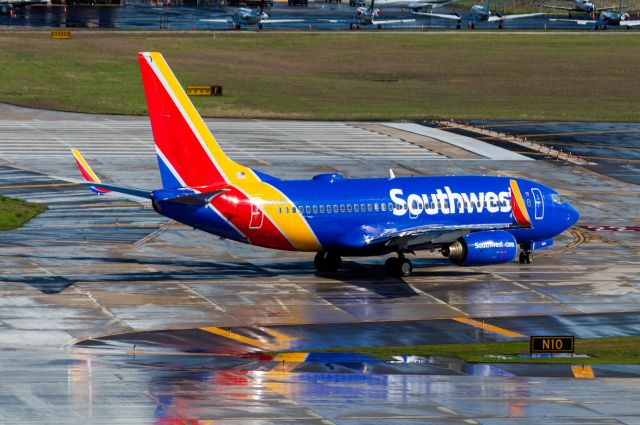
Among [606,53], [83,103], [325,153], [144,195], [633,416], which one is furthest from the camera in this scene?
[606,53]

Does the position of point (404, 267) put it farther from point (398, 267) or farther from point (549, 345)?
point (549, 345)

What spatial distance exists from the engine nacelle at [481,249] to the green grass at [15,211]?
27861mm

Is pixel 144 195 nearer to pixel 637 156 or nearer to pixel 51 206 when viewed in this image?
pixel 51 206

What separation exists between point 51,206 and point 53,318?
30.2 m

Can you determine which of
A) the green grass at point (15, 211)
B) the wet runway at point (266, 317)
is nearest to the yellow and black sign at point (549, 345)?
the wet runway at point (266, 317)

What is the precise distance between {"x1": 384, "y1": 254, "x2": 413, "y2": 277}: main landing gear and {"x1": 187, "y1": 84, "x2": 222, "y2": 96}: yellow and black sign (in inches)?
3040

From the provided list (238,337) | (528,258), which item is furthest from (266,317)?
(528,258)

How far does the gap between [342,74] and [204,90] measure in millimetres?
26664

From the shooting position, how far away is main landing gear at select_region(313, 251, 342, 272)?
64.9m

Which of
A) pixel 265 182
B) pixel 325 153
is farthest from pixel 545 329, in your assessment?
pixel 325 153

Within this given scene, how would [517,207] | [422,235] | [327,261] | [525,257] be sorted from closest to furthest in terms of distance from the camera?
1. [422,235]
2. [327,261]
3. [517,207]
4. [525,257]

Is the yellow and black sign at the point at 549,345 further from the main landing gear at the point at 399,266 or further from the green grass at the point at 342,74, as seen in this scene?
the green grass at the point at 342,74

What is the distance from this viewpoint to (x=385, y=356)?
1891 inches

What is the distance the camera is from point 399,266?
63938 millimetres
